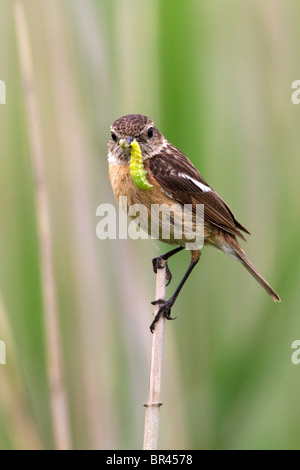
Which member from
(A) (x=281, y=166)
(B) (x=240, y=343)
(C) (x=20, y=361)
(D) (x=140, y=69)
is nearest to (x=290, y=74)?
(A) (x=281, y=166)

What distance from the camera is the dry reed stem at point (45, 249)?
8.17 ft

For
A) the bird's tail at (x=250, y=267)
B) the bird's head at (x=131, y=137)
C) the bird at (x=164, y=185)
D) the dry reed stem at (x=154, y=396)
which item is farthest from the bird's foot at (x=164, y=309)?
the bird's head at (x=131, y=137)

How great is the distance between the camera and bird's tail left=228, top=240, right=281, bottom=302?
8.77ft

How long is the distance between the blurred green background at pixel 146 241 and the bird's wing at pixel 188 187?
0.24 ft

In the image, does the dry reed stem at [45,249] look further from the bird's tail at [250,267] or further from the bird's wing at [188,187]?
the bird's tail at [250,267]

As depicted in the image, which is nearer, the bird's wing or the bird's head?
the bird's head

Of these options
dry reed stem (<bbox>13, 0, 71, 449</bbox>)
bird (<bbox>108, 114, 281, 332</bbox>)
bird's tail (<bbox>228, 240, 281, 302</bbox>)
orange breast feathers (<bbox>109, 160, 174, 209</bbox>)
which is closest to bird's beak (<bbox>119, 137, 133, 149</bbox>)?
bird (<bbox>108, 114, 281, 332</bbox>)

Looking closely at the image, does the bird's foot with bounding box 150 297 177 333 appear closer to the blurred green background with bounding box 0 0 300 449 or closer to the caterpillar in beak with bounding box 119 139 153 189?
the blurred green background with bounding box 0 0 300 449

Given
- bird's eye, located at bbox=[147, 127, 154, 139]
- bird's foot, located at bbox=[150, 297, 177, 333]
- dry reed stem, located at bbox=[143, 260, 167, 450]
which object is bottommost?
dry reed stem, located at bbox=[143, 260, 167, 450]

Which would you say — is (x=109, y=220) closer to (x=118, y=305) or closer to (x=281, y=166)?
(x=118, y=305)

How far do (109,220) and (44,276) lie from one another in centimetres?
34

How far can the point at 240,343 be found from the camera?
2570 millimetres

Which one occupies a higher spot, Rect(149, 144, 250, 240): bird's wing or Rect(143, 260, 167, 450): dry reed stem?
Rect(149, 144, 250, 240): bird's wing

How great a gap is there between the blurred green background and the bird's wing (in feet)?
0.24
